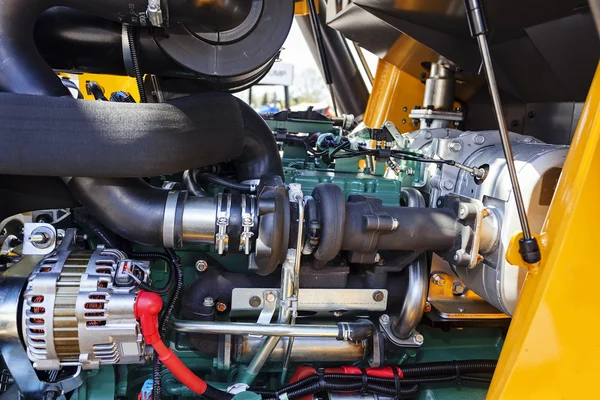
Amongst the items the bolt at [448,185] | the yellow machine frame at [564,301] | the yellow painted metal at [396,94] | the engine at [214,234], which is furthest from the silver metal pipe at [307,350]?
the yellow painted metal at [396,94]

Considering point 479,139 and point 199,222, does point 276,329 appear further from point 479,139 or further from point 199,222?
point 479,139

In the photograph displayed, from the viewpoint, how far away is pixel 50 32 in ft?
3.98

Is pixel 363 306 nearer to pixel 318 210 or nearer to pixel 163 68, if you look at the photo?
pixel 318 210

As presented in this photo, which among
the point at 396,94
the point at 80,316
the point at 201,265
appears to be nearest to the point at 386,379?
the point at 201,265

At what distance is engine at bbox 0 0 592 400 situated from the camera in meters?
1.05

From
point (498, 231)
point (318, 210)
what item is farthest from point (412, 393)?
point (318, 210)

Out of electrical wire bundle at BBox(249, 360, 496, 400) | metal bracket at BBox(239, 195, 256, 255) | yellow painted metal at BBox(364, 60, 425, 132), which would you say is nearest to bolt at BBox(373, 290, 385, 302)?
electrical wire bundle at BBox(249, 360, 496, 400)

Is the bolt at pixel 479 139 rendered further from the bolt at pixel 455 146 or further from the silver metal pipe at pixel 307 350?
the silver metal pipe at pixel 307 350

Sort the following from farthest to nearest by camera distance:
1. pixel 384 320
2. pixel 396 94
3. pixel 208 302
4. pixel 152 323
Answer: pixel 396 94 < pixel 384 320 < pixel 208 302 < pixel 152 323

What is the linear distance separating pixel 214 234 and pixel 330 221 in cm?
32

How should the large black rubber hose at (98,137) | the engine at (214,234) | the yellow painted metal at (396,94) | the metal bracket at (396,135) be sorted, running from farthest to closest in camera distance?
the yellow painted metal at (396,94) → the metal bracket at (396,135) → the engine at (214,234) → the large black rubber hose at (98,137)

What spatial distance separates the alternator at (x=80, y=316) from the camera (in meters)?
1.06

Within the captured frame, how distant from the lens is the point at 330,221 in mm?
1131

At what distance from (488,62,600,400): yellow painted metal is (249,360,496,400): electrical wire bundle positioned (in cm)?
38
